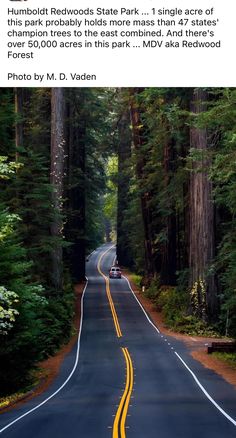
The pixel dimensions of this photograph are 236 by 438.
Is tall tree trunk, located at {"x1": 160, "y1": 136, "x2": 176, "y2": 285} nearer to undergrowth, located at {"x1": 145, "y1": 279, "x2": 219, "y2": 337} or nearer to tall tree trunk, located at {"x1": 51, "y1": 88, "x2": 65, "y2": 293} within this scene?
undergrowth, located at {"x1": 145, "y1": 279, "x2": 219, "y2": 337}

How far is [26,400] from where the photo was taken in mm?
21328

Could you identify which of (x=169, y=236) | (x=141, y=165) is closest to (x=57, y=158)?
(x=169, y=236)

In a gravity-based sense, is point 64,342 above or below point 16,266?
below

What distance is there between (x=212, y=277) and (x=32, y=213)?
10.1m

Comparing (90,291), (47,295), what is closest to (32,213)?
(47,295)

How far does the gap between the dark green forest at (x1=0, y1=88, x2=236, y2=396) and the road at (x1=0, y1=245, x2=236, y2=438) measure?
1.92m

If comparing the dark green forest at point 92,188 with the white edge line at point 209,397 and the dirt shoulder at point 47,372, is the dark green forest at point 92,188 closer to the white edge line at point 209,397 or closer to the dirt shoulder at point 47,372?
the dirt shoulder at point 47,372

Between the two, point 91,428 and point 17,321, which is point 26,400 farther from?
point 91,428

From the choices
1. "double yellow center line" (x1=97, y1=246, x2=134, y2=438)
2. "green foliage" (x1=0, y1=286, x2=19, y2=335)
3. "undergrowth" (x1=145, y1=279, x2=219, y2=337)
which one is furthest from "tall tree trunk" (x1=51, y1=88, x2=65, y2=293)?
"green foliage" (x1=0, y1=286, x2=19, y2=335)

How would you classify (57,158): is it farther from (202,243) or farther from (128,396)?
(128,396)

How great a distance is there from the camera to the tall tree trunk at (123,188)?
2709 inches

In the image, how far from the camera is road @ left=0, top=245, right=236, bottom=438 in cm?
1536
